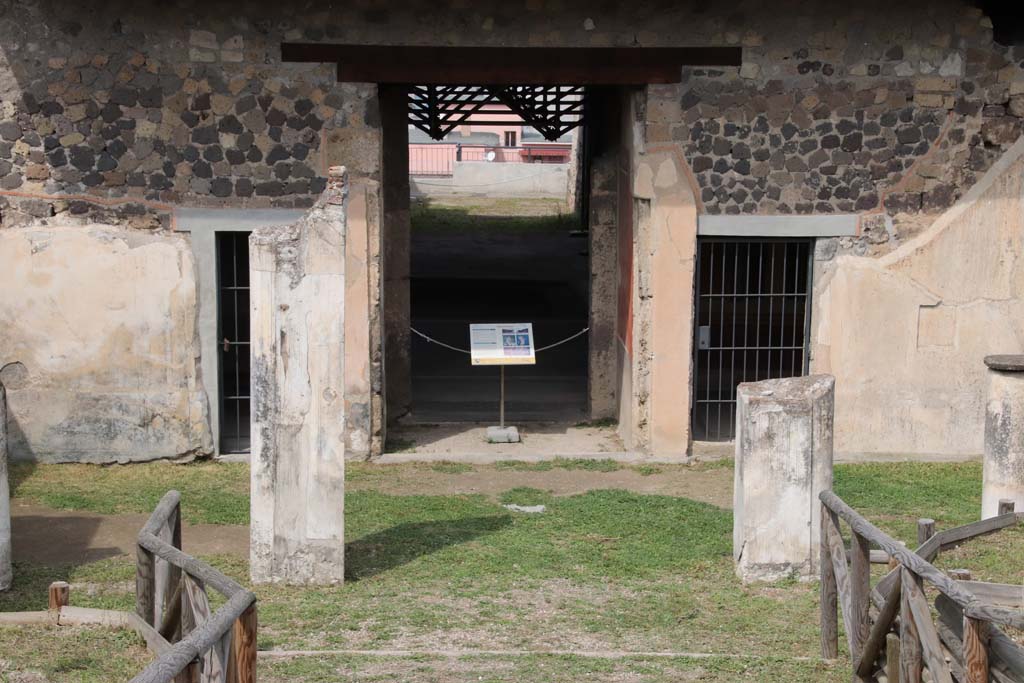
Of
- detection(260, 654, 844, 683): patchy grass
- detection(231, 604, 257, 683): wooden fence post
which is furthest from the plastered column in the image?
detection(231, 604, 257, 683): wooden fence post

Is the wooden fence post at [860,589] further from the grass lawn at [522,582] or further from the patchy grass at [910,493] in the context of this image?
the patchy grass at [910,493]

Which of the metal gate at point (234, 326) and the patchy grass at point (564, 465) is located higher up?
the metal gate at point (234, 326)

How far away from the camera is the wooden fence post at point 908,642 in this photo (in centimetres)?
584

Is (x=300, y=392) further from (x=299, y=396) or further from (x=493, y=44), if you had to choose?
(x=493, y=44)

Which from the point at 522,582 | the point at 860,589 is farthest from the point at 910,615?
the point at 522,582

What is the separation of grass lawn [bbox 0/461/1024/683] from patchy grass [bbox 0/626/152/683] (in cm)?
64

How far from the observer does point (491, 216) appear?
1169 inches

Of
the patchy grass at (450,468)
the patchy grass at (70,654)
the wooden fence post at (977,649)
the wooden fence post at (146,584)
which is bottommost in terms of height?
the patchy grass at (70,654)

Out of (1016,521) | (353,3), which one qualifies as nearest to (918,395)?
(1016,521)

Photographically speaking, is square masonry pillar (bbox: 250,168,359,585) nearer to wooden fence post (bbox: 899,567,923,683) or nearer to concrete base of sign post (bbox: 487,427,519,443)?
wooden fence post (bbox: 899,567,923,683)

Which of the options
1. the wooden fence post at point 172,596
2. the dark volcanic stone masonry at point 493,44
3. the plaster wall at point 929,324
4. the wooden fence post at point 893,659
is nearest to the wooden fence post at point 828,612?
the wooden fence post at point 893,659

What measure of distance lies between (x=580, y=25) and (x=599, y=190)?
2354 millimetres

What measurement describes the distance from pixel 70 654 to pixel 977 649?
4.39 m

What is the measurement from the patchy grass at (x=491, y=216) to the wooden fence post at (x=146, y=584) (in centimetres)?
2053
